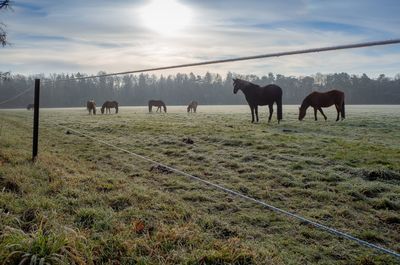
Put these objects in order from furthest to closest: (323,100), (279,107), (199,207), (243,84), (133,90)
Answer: (133,90)
(323,100)
(243,84)
(279,107)
(199,207)

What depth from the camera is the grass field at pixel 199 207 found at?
3.10 meters

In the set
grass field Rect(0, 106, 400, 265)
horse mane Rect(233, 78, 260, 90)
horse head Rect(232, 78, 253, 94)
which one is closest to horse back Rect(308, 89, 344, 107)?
horse mane Rect(233, 78, 260, 90)

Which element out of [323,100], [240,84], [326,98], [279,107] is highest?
[240,84]

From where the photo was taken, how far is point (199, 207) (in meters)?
5.02

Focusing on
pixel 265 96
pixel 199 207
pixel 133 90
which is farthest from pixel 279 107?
pixel 133 90

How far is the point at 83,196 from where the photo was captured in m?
4.90

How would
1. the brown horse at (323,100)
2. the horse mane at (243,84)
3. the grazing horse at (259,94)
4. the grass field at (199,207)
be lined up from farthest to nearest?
1. the brown horse at (323,100)
2. the horse mane at (243,84)
3. the grazing horse at (259,94)
4. the grass field at (199,207)

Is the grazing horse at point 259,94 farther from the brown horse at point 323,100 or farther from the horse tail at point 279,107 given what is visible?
the brown horse at point 323,100

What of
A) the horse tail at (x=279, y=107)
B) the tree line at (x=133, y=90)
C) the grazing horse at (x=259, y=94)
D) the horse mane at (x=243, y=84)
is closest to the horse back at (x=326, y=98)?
the horse tail at (x=279, y=107)

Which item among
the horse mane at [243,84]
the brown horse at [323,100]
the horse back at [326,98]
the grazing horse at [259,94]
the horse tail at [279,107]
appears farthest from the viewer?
the horse back at [326,98]

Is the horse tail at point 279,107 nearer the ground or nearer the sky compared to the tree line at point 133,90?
nearer the ground

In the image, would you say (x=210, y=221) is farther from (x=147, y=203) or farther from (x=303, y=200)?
(x=303, y=200)

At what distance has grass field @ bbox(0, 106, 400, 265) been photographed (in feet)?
10.2

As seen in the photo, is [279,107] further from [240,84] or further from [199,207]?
[199,207]
